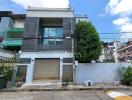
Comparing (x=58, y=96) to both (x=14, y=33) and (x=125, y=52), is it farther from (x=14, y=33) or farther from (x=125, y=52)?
(x=125, y=52)

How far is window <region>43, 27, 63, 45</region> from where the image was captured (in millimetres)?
20031

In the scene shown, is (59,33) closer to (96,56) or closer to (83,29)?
(83,29)

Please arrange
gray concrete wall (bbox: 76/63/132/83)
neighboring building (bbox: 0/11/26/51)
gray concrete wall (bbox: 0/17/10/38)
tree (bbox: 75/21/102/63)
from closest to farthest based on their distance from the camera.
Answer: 1. gray concrete wall (bbox: 76/63/132/83)
2. tree (bbox: 75/21/102/63)
3. neighboring building (bbox: 0/11/26/51)
4. gray concrete wall (bbox: 0/17/10/38)

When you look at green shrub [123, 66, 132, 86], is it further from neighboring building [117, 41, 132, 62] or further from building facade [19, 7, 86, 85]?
neighboring building [117, 41, 132, 62]

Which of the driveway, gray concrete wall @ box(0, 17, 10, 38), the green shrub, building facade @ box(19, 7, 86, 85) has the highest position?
gray concrete wall @ box(0, 17, 10, 38)

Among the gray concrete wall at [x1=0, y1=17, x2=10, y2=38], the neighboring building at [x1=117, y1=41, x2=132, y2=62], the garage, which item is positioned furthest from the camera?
the neighboring building at [x1=117, y1=41, x2=132, y2=62]

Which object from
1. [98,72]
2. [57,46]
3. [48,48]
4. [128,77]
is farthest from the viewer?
[57,46]

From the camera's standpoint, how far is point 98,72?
54.9 ft

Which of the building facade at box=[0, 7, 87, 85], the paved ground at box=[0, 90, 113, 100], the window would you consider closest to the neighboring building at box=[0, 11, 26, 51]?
the building facade at box=[0, 7, 87, 85]

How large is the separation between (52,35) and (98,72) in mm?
7661

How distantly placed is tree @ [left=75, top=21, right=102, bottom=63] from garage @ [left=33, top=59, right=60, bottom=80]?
10.1ft

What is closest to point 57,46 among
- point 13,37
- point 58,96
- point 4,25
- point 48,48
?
point 48,48

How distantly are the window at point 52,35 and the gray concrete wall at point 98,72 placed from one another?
15.9 feet

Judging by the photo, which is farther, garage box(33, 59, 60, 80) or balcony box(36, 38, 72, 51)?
balcony box(36, 38, 72, 51)
